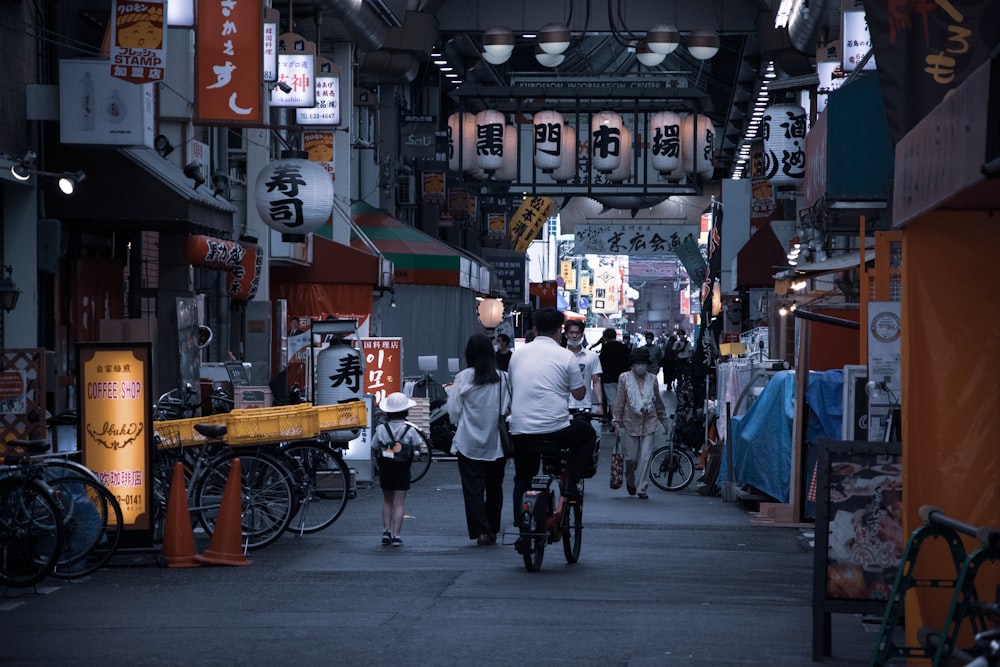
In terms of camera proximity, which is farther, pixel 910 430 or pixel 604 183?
pixel 604 183

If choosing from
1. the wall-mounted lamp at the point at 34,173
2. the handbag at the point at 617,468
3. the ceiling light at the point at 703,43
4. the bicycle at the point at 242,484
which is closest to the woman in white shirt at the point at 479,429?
the bicycle at the point at 242,484

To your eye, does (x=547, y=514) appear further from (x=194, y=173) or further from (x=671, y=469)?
(x=194, y=173)

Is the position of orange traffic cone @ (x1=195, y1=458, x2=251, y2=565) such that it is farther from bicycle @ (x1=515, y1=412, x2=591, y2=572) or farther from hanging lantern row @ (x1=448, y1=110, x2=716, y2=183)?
hanging lantern row @ (x1=448, y1=110, x2=716, y2=183)

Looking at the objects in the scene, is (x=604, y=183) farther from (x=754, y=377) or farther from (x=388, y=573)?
(x=388, y=573)

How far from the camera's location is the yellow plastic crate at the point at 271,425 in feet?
43.9

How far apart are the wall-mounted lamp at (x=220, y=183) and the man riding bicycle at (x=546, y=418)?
43.2 ft

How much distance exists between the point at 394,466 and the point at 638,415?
19.0 feet

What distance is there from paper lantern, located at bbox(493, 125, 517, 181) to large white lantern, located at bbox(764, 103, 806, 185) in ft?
38.8

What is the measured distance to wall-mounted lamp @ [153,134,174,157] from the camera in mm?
20297

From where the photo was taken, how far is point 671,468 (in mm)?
20109

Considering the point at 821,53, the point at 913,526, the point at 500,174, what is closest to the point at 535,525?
the point at 913,526

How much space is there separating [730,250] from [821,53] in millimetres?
12156

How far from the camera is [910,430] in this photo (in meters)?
7.67

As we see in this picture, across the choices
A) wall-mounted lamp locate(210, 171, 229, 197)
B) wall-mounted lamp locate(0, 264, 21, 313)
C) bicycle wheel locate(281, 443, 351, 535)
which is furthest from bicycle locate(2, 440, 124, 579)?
wall-mounted lamp locate(210, 171, 229, 197)
